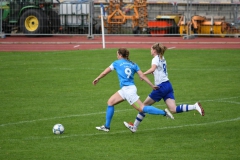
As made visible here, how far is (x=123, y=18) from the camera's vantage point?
3303 cm

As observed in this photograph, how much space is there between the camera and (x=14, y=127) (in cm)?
1234

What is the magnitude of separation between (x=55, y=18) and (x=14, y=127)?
19.6m

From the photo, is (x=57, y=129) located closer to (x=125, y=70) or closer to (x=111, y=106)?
(x=111, y=106)

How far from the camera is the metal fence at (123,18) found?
3089 centimetres

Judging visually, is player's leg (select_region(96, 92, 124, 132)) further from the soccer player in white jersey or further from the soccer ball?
the soccer ball

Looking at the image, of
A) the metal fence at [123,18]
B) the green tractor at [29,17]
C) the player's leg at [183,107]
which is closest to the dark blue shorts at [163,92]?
the player's leg at [183,107]

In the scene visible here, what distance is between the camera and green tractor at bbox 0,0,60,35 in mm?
30938

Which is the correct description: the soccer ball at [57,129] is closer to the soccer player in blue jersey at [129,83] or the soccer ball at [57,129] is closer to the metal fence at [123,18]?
the soccer player in blue jersey at [129,83]

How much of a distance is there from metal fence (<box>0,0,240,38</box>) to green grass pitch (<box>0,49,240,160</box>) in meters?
7.12

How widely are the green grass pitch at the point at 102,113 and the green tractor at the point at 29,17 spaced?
721cm

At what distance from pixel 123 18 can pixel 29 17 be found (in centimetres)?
518

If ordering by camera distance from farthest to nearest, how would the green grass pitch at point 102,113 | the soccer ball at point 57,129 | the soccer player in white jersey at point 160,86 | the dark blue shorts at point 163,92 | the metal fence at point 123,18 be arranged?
the metal fence at point 123,18 → the dark blue shorts at point 163,92 → the soccer player in white jersey at point 160,86 → the soccer ball at point 57,129 → the green grass pitch at point 102,113

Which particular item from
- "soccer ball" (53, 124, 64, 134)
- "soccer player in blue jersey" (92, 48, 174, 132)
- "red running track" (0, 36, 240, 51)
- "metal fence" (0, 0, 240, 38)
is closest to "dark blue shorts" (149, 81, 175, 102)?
"soccer player in blue jersey" (92, 48, 174, 132)

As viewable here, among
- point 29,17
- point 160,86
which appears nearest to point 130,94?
point 160,86
